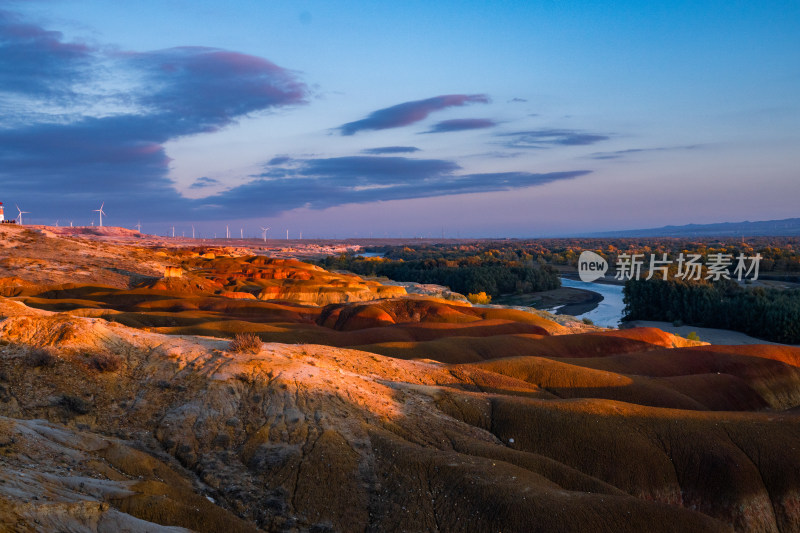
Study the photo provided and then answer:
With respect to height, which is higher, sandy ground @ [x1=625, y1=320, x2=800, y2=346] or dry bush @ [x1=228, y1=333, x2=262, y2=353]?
dry bush @ [x1=228, y1=333, x2=262, y2=353]

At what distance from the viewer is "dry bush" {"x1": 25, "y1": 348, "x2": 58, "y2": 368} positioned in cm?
1636

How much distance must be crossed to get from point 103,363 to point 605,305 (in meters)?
87.8

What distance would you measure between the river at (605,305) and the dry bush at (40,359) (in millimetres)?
66449

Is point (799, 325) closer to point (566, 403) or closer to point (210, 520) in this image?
point (566, 403)

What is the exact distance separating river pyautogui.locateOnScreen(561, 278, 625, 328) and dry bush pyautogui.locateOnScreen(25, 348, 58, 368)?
66.4 meters

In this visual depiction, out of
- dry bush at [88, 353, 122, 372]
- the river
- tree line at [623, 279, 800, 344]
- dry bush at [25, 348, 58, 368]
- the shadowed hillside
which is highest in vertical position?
dry bush at [25, 348, 58, 368]

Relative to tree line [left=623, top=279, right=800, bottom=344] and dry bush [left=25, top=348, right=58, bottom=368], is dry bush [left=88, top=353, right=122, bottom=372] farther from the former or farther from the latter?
tree line [left=623, top=279, right=800, bottom=344]

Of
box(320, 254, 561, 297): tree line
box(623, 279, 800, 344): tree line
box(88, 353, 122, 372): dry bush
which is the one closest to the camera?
box(88, 353, 122, 372): dry bush

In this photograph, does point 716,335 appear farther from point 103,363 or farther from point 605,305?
point 103,363

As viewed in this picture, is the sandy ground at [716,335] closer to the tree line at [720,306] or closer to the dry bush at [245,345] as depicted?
the tree line at [720,306]

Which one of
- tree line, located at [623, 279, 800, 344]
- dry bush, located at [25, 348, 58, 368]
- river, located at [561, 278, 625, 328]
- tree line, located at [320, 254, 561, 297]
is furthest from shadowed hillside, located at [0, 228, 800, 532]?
tree line, located at [320, 254, 561, 297]

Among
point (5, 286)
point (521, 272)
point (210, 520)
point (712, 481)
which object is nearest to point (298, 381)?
point (210, 520)

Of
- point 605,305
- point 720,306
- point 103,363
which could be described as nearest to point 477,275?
point 605,305

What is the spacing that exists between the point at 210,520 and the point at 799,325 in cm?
6636
